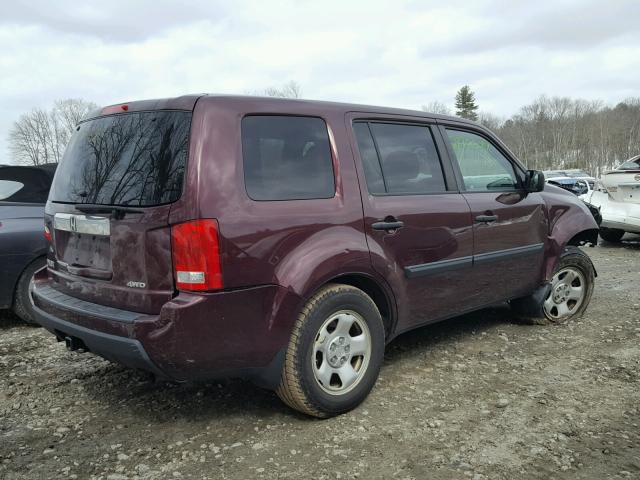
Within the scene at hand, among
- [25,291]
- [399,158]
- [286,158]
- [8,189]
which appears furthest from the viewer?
[8,189]

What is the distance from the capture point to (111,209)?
2.86 meters

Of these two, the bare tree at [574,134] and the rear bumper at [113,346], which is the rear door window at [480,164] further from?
the bare tree at [574,134]

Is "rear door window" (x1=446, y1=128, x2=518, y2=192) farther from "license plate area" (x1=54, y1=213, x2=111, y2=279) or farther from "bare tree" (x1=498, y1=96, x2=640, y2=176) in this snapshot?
"bare tree" (x1=498, y1=96, x2=640, y2=176)

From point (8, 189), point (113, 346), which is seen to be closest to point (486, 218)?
point (113, 346)

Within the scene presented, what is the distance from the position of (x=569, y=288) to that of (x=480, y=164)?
1.65 metres

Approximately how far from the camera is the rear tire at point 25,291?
16.8 ft

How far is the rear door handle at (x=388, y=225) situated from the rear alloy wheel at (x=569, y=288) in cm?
211

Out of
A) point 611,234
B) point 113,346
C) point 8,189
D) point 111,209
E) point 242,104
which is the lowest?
point 611,234

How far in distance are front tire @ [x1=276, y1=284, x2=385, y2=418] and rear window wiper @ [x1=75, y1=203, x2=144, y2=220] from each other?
1.05m

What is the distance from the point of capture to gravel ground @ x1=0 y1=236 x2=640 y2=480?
264 centimetres

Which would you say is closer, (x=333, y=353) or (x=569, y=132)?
(x=333, y=353)

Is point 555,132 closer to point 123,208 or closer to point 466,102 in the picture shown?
point 466,102

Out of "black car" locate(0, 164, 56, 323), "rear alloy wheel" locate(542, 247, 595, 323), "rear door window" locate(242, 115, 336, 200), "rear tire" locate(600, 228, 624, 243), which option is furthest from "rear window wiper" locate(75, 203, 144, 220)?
"rear tire" locate(600, 228, 624, 243)

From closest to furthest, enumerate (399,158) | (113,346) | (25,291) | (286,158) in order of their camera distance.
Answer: (113,346)
(286,158)
(399,158)
(25,291)
